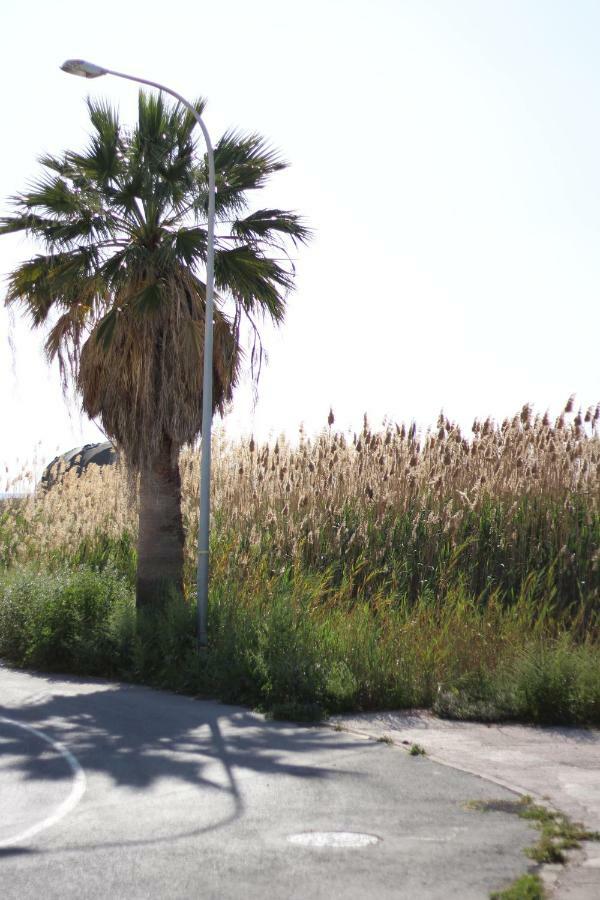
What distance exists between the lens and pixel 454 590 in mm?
15703

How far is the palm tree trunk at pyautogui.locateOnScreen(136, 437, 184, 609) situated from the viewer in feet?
53.7

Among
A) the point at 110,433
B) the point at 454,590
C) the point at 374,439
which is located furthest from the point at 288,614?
the point at 374,439

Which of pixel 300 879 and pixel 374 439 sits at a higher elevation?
pixel 374 439

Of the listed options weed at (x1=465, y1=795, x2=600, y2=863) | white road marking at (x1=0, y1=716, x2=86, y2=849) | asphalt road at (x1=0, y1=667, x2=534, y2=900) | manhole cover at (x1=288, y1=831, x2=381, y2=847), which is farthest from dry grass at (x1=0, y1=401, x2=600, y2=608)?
manhole cover at (x1=288, y1=831, x2=381, y2=847)

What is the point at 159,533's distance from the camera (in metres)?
16.4

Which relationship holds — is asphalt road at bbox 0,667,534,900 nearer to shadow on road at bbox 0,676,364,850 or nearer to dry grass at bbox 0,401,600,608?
shadow on road at bbox 0,676,364,850

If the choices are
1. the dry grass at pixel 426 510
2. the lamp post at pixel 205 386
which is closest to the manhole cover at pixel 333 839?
the lamp post at pixel 205 386

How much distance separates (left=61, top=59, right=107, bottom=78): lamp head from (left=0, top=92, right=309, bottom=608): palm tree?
1.98 meters

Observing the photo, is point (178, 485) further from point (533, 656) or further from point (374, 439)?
point (533, 656)

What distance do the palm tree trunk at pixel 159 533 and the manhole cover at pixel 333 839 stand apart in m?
9.45

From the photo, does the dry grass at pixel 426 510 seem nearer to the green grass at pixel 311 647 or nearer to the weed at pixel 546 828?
the green grass at pixel 311 647

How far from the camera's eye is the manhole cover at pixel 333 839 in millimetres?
6750

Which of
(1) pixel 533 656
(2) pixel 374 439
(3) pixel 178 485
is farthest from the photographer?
(2) pixel 374 439

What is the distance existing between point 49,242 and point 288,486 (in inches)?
237
